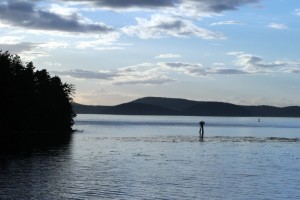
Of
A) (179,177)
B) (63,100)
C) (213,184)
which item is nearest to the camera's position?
(213,184)

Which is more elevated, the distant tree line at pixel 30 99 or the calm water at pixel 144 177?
the distant tree line at pixel 30 99

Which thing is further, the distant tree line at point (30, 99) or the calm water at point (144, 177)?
the distant tree line at point (30, 99)

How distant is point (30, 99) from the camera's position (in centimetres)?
12025

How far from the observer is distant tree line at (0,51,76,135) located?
10431 cm

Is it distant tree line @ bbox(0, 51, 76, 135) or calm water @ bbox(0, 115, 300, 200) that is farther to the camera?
distant tree line @ bbox(0, 51, 76, 135)

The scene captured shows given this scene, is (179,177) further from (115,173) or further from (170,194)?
(170,194)

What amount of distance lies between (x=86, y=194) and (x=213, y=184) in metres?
11.3

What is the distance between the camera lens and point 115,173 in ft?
152

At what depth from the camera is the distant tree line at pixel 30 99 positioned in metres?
104

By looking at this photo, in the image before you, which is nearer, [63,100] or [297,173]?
[297,173]

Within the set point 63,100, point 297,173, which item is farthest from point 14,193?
point 63,100

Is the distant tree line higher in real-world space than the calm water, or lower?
higher

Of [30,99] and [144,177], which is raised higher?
[30,99]

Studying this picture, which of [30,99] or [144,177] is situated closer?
[144,177]
